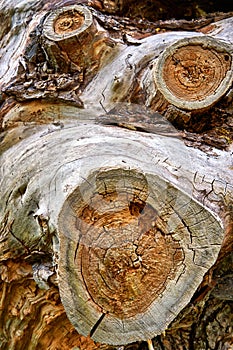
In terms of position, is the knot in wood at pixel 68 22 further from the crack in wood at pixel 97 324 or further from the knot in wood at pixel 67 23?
the crack in wood at pixel 97 324

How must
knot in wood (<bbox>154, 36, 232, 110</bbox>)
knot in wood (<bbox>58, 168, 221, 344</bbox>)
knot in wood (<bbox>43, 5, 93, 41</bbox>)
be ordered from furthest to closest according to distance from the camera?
knot in wood (<bbox>43, 5, 93, 41</bbox>) → knot in wood (<bbox>154, 36, 232, 110</bbox>) → knot in wood (<bbox>58, 168, 221, 344</bbox>)

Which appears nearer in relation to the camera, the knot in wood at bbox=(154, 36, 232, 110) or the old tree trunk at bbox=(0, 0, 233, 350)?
the old tree trunk at bbox=(0, 0, 233, 350)

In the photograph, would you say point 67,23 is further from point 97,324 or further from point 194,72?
point 97,324

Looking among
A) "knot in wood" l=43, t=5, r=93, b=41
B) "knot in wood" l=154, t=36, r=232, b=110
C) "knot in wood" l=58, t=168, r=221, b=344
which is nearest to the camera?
"knot in wood" l=58, t=168, r=221, b=344

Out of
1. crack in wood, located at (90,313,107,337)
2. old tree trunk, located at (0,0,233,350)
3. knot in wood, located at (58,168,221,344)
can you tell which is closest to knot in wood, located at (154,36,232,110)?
old tree trunk, located at (0,0,233,350)

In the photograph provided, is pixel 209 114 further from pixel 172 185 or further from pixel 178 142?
pixel 172 185

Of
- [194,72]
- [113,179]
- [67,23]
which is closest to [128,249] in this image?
[113,179]

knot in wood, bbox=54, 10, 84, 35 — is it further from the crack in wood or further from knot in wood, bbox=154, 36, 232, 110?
the crack in wood
